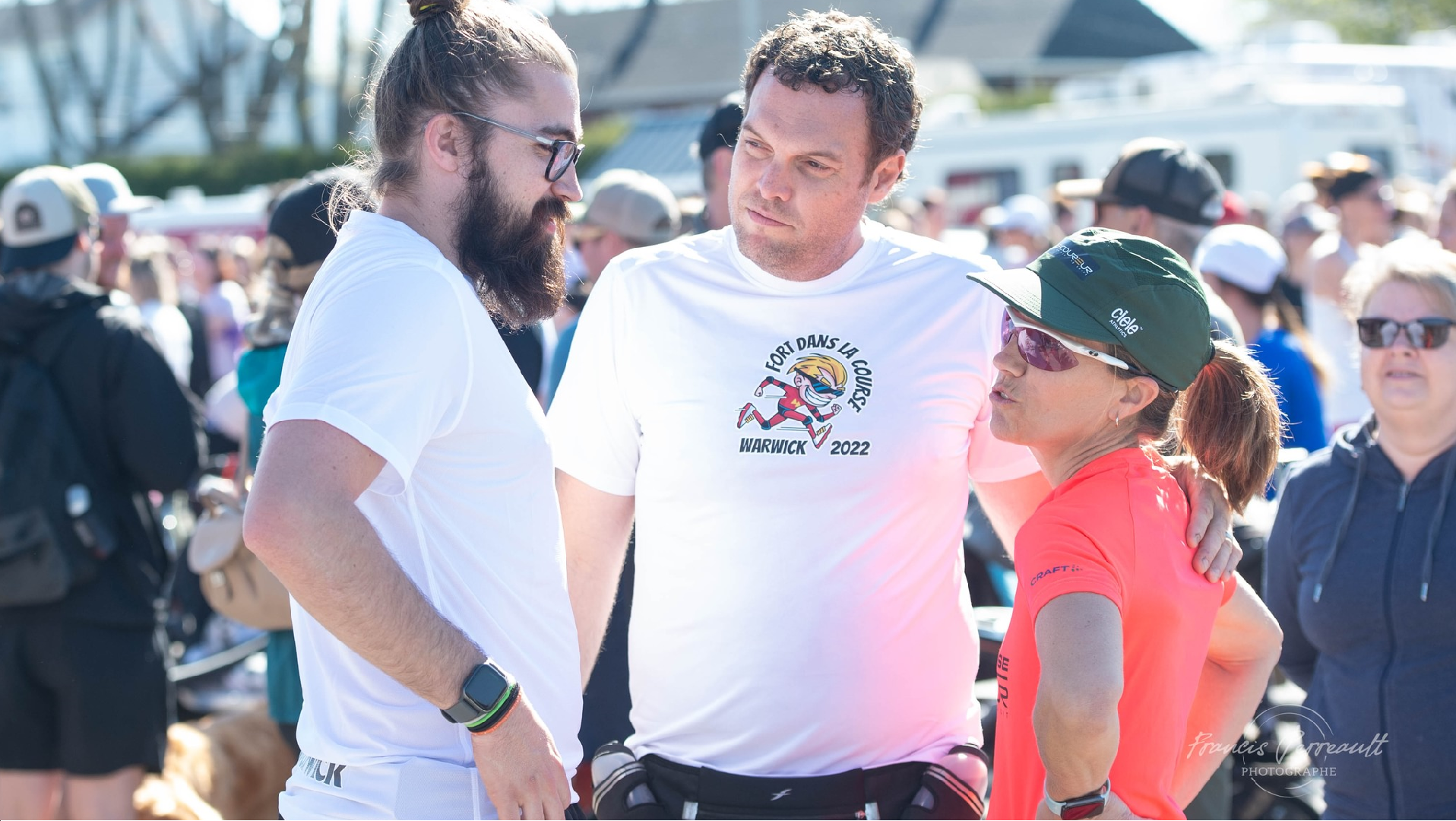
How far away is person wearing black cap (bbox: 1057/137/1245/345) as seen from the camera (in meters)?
4.21

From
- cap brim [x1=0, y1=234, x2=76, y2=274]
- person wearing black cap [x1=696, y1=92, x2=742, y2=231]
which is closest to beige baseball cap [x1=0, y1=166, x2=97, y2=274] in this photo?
cap brim [x1=0, y1=234, x2=76, y2=274]

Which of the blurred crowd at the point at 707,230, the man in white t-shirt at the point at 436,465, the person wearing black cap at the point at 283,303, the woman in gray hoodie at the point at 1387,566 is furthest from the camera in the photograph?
the person wearing black cap at the point at 283,303

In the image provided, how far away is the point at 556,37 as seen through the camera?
90.7 inches

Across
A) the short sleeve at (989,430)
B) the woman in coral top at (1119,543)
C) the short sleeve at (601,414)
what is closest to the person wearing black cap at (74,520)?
the short sleeve at (601,414)

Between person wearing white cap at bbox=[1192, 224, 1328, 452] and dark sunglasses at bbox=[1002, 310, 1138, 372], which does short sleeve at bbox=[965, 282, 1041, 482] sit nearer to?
dark sunglasses at bbox=[1002, 310, 1138, 372]

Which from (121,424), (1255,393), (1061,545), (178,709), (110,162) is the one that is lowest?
(110,162)

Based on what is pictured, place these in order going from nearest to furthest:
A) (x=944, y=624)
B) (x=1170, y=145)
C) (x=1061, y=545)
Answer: (x=1061, y=545)
(x=944, y=624)
(x=1170, y=145)

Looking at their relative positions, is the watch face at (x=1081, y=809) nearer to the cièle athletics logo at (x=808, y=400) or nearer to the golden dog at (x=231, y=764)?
the cièle athletics logo at (x=808, y=400)

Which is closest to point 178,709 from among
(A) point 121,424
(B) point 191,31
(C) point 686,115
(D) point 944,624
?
(A) point 121,424

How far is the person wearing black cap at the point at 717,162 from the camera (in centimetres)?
405

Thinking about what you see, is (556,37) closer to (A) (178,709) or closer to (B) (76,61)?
(A) (178,709)

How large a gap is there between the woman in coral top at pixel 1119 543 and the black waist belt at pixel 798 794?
33 centimetres

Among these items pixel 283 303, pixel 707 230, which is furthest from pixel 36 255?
pixel 707 230

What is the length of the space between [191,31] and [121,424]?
3897cm
